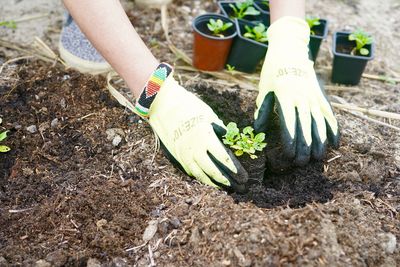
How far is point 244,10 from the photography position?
2.73m

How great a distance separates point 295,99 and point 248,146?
0.84 feet

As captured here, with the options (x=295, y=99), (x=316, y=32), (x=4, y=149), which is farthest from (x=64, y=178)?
(x=316, y=32)

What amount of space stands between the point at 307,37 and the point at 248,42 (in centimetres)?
38

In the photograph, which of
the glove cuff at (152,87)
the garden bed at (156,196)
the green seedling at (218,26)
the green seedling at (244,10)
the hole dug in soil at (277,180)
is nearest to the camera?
the garden bed at (156,196)

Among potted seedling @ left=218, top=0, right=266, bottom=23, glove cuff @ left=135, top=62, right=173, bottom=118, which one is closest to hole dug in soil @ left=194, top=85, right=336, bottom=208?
glove cuff @ left=135, top=62, right=173, bottom=118

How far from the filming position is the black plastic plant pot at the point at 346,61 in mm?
2480

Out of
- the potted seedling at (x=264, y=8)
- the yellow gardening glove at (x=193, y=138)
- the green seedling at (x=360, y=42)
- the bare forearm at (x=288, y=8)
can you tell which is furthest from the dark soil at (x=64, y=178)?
the green seedling at (x=360, y=42)

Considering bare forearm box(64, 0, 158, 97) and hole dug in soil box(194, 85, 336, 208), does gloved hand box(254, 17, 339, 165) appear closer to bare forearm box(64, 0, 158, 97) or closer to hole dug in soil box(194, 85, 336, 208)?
hole dug in soil box(194, 85, 336, 208)

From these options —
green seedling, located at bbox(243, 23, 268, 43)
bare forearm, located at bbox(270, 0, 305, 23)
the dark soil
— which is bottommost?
the dark soil

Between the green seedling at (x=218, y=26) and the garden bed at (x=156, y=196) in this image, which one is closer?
the garden bed at (x=156, y=196)

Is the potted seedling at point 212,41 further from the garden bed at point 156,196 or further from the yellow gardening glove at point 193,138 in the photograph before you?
the yellow gardening glove at point 193,138

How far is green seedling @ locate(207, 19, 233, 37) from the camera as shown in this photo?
248 cm

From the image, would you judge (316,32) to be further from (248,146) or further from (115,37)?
(115,37)

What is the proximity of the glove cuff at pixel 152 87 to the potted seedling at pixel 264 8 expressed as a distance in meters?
1.02
